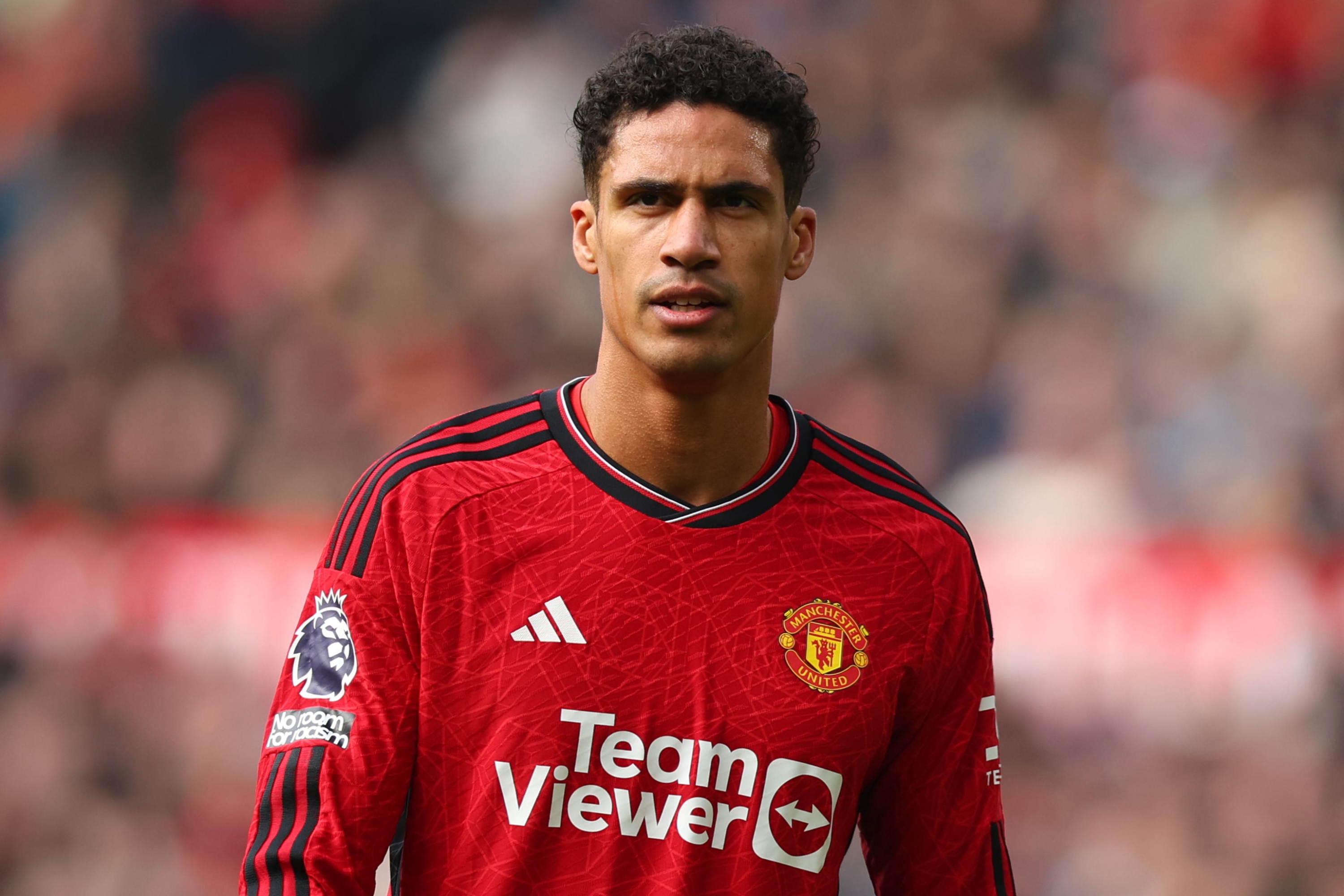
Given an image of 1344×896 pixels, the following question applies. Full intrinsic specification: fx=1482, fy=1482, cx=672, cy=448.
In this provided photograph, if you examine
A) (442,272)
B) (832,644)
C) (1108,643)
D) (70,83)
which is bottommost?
(832,644)

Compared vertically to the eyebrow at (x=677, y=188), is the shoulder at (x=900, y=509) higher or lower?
lower

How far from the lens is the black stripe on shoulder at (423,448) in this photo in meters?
2.21

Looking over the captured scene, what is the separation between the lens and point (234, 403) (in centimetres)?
607

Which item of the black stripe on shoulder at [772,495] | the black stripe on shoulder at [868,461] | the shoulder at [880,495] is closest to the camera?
the black stripe on shoulder at [772,495]

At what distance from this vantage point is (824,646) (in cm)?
229

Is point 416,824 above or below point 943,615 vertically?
below

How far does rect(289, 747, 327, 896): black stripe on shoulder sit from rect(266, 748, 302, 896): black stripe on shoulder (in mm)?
→ 18

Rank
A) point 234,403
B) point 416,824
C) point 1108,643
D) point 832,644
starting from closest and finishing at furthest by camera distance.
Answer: point 416,824 < point 832,644 < point 1108,643 < point 234,403

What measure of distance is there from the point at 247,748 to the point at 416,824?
3.74 metres

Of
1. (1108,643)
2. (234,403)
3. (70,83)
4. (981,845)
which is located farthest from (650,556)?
(70,83)

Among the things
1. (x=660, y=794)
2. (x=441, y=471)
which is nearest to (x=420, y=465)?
(x=441, y=471)

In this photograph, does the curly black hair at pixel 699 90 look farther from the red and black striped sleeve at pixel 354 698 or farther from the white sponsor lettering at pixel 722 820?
the white sponsor lettering at pixel 722 820

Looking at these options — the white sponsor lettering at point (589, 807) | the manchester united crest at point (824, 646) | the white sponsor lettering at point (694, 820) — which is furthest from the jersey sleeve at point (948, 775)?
the white sponsor lettering at point (589, 807)

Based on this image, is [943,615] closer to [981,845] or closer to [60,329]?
[981,845]
